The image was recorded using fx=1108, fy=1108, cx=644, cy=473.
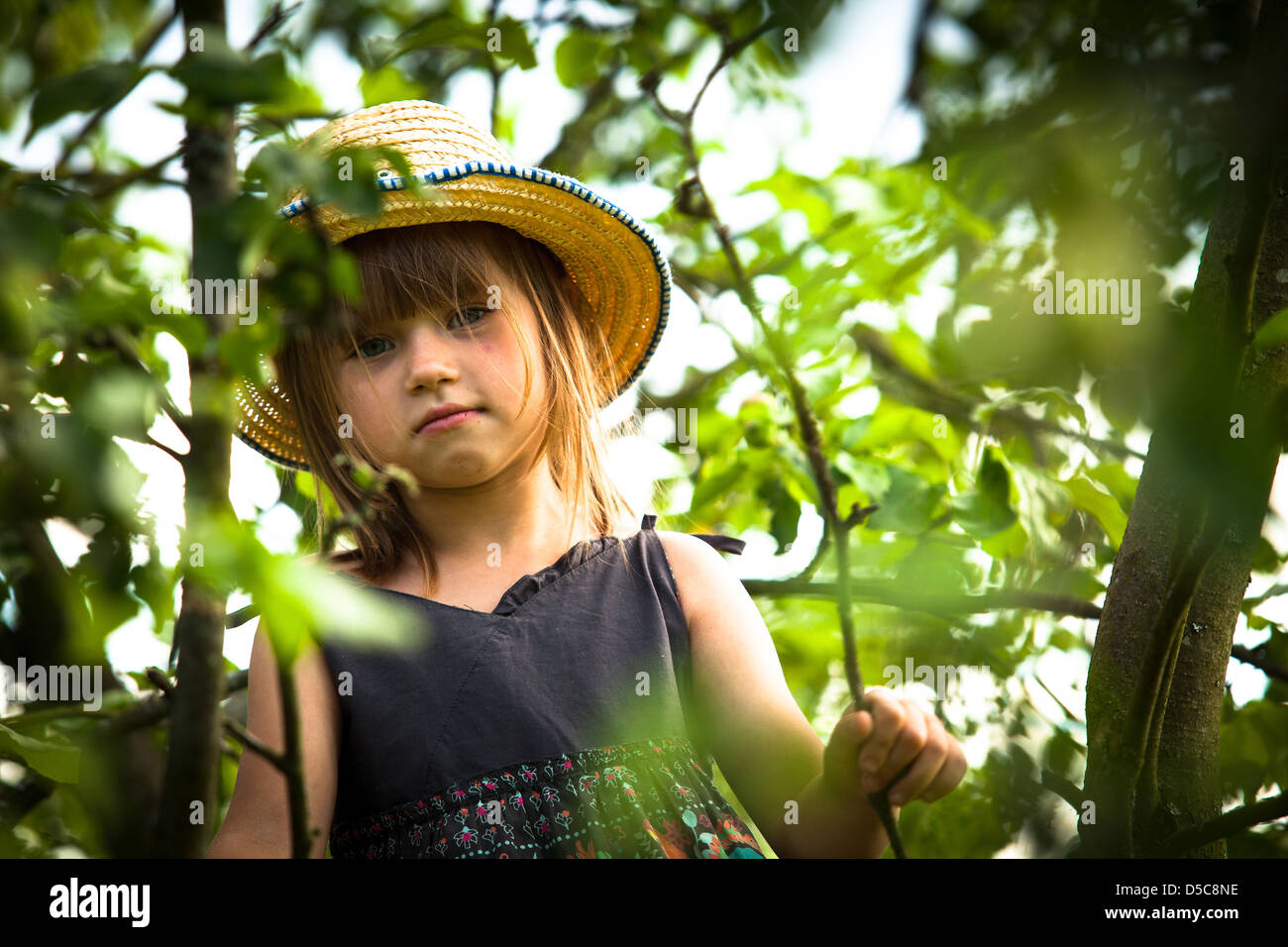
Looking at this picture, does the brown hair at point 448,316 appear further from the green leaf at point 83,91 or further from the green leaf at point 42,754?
the green leaf at point 83,91

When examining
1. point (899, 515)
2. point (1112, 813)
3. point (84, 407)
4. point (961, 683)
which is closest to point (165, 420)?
point (84, 407)

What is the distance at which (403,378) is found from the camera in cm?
137

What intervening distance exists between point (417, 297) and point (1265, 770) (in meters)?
1.35

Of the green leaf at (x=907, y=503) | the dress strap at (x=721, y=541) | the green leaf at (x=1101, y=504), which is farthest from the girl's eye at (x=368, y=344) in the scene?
the green leaf at (x=1101, y=504)

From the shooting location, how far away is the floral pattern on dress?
4.08 feet

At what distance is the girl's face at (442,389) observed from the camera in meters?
1.36

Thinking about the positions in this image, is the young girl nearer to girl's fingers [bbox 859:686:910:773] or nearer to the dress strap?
the dress strap

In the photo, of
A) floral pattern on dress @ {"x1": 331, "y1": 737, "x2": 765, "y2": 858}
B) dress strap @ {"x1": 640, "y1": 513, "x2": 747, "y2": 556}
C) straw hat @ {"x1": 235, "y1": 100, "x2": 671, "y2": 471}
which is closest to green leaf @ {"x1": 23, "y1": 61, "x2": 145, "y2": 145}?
straw hat @ {"x1": 235, "y1": 100, "x2": 671, "y2": 471}

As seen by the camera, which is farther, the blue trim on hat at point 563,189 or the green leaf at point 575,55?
the green leaf at point 575,55

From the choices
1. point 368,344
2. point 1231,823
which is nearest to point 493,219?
point 368,344

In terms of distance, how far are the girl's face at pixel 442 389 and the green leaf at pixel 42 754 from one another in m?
0.50

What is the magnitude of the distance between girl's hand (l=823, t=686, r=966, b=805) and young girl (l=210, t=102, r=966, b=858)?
0.15m

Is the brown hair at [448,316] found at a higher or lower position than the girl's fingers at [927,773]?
higher

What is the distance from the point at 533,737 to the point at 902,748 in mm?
512
